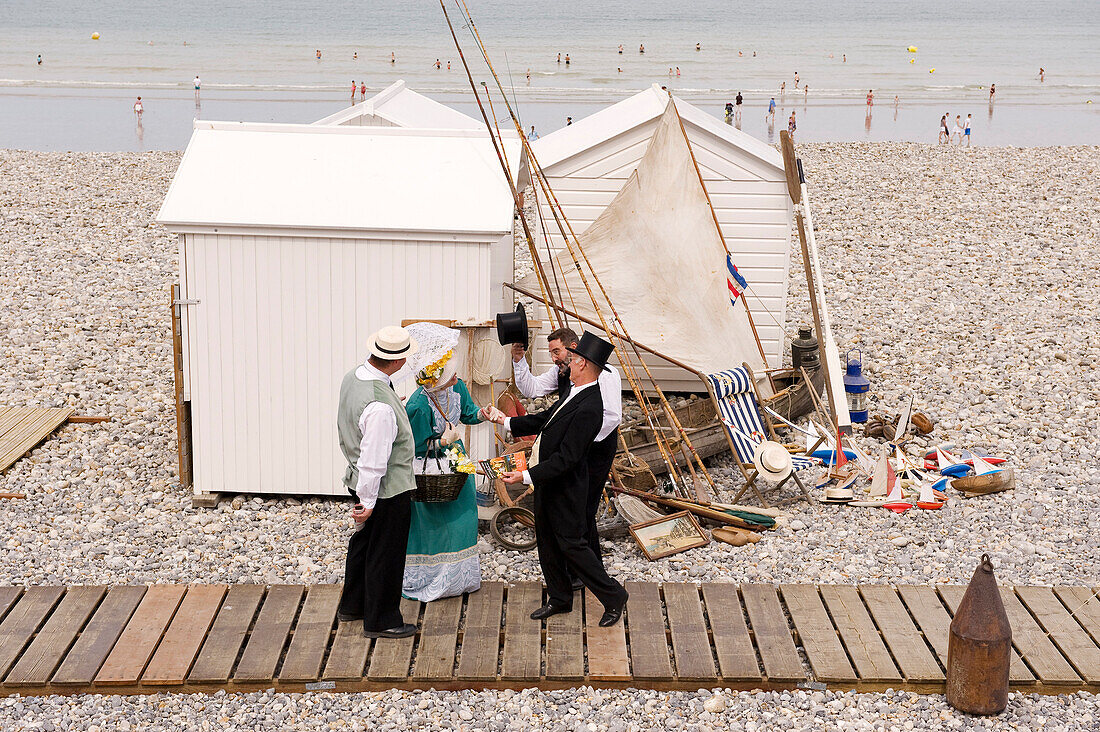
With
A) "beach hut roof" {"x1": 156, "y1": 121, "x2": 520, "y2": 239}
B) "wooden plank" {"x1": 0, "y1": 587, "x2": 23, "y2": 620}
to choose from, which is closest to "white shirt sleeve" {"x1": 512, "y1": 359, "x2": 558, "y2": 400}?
"beach hut roof" {"x1": 156, "y1": 121, "x2": 520, "y2": 239}

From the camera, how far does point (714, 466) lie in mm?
9289

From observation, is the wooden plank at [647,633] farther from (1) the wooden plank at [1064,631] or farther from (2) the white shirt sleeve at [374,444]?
(1) the wooden plank at [1064,631]

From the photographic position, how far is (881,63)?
59406 millimetres

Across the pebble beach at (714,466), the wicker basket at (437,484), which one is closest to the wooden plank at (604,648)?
the pebble beach at (714,466)

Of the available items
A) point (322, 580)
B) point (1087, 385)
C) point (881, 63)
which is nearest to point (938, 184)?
point (1087, 385)

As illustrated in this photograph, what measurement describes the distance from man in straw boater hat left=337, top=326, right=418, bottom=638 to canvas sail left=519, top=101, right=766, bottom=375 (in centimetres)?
316

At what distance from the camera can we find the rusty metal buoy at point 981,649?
18.0ft

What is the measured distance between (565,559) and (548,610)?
1.02ft

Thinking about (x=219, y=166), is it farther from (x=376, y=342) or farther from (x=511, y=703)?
(x=511, y=703)

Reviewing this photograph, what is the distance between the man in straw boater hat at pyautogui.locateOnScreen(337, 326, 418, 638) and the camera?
19.3 ft

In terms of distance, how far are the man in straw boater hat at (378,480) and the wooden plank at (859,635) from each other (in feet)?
7.87

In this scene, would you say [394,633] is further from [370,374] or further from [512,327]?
[512,327]

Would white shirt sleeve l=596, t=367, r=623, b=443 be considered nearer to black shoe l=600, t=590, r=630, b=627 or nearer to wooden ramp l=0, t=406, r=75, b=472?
black shoe l=600, t=590, r=630, b=627

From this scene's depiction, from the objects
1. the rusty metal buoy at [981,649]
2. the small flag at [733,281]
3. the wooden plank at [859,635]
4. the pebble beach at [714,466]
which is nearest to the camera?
the rusty metal buoy at [981,649]
